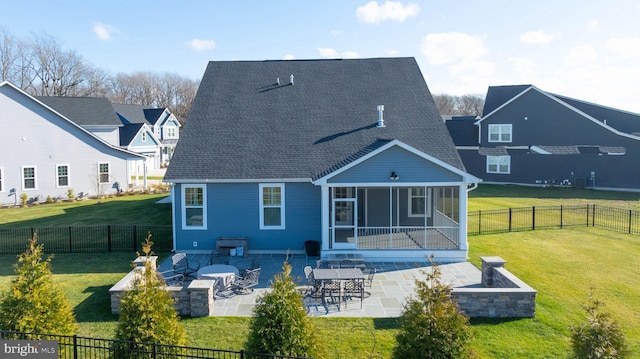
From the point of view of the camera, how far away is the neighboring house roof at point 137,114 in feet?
174

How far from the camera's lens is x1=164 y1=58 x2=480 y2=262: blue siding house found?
15.9m

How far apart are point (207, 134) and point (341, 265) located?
8.12m

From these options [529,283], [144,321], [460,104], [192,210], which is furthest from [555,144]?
[460,104]

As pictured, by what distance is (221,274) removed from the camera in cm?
1255

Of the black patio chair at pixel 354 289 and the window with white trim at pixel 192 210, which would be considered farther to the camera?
the window with white trim at pixel 192 210

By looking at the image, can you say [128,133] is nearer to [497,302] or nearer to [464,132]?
[464,132]

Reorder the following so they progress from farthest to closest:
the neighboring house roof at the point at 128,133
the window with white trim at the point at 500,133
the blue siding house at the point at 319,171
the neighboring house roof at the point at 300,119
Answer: the neighboring house roof at the point at 128,133
the window with white trim at the point at 500,133
the neighboring house roof at the point at 300,119
the blue siding house at the point at 319,171

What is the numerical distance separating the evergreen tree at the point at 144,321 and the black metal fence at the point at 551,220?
15.5 metres

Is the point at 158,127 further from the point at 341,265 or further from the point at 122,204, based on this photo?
the point at 341,265

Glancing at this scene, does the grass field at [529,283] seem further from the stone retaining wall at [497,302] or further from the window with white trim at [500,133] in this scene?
the window with white trim at [500,133]

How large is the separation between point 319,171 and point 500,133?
27.8 meters

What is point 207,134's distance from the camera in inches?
732

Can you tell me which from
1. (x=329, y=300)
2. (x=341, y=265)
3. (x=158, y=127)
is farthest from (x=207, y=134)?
(x=158, y=127)

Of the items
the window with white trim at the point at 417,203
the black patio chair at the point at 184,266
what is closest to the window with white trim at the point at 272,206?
the black patio chair at the point at 184,266
